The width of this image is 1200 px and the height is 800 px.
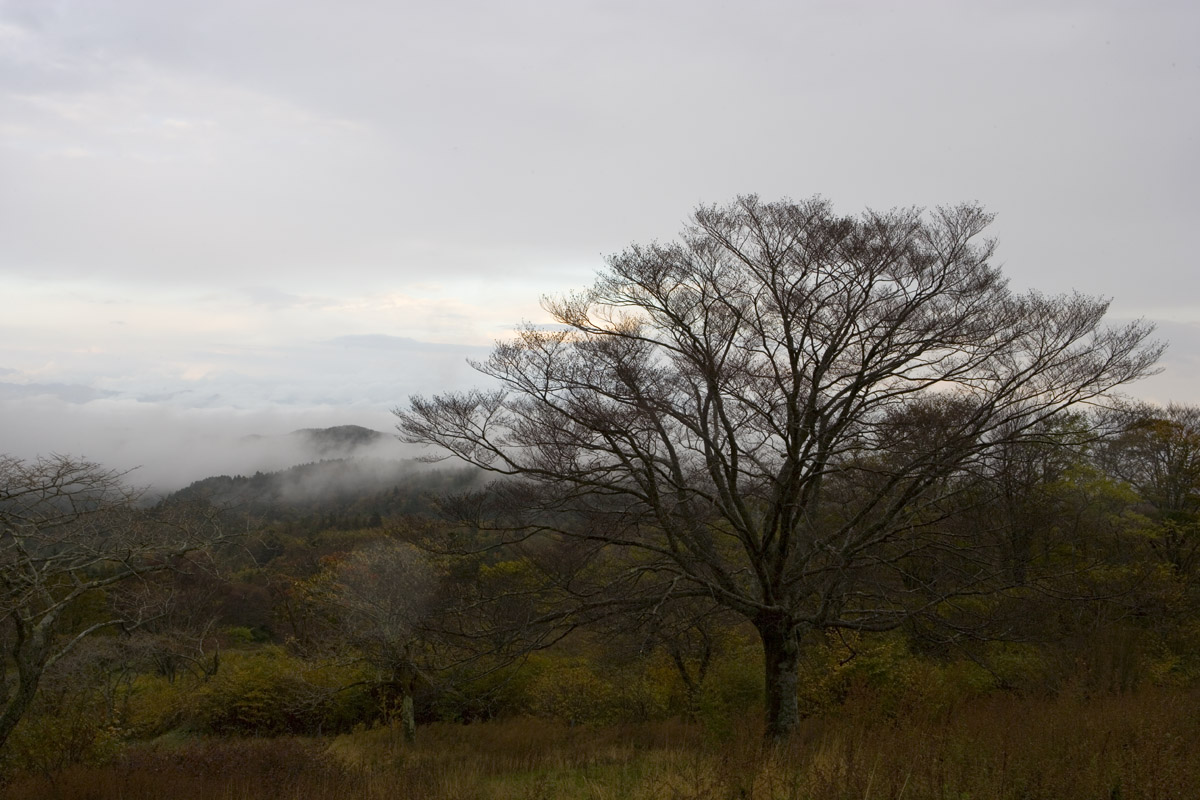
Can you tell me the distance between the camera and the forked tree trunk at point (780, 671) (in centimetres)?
958

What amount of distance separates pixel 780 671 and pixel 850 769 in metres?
5.27

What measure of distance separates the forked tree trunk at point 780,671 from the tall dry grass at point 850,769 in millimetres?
1123

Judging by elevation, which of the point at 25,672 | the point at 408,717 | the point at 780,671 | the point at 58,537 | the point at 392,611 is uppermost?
the point at 58,537

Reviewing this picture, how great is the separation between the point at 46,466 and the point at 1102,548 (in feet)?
66.9

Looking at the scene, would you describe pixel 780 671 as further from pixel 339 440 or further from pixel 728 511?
pixel 339 440

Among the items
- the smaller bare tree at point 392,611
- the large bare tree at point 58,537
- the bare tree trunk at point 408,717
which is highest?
the large bare tree at point 58,537

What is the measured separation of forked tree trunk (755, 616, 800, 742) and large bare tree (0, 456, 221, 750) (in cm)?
731

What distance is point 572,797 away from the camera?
6.50m

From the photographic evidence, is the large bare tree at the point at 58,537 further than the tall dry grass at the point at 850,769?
Yes

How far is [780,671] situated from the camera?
973cm

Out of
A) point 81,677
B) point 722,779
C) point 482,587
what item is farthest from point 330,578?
point 722,779

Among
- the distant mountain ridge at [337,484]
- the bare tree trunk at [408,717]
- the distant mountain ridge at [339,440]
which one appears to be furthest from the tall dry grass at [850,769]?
the distant mountain ridge at [339,440]

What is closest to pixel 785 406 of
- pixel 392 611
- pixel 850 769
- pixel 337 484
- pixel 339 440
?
pixel 850 769

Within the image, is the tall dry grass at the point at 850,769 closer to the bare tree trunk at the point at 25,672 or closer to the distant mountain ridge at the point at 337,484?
the bare tree trunk at the point at 25,672
